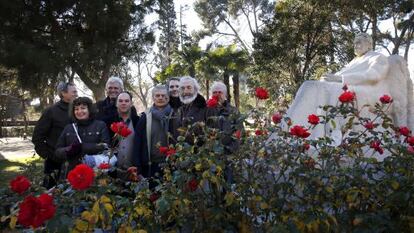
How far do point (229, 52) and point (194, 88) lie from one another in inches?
740

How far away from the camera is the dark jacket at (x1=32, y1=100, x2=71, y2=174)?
3.73m

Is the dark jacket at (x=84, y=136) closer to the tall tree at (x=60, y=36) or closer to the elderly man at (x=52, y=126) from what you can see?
the elderly man at (x=52, y=126)

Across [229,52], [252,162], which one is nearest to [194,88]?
[252,162]

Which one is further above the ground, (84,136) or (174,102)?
(174,102)

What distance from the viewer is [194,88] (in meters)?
3.21

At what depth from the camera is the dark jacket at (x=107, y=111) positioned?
12.5 ft

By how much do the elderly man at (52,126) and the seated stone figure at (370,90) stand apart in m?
2.28

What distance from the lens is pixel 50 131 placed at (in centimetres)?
382

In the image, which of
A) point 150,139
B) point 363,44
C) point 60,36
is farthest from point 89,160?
point 60,36

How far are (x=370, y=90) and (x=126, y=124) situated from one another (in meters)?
2.65

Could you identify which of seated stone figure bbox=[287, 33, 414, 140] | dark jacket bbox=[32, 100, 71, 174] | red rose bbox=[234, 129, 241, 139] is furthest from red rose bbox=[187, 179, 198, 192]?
seated stone figure bbox=[287, 33, 414, 140]

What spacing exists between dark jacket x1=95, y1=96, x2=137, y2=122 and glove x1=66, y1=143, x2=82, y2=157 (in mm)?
587

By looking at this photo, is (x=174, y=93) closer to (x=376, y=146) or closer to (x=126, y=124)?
(x=126, y=124)

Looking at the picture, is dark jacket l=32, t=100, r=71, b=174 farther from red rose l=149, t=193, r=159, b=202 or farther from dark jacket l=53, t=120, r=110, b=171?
red rose l=149, t=193, r=159, b=202
